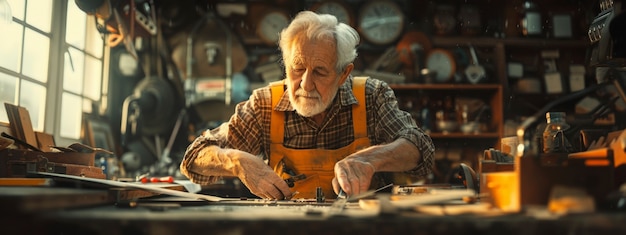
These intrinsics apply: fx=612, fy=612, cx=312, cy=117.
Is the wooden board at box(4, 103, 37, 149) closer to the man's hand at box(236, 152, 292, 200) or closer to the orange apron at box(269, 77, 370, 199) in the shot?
the orange apron at box(269, 77, 370, 199)

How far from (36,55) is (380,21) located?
3.04m

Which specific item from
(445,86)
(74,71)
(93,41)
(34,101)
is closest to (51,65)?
(34,101)

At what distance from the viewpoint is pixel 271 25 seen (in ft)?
18.9

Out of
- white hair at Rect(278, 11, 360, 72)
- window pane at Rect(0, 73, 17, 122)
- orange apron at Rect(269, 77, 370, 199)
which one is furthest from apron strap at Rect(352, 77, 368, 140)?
window pane at Rect(0, 73, 17, 122)

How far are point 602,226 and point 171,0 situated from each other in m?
5.47

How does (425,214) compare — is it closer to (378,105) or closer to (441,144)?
(378,105)

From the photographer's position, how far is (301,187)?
96.1 inches

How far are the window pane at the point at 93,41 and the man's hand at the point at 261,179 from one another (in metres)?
3.26

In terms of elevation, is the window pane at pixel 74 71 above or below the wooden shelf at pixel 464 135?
above

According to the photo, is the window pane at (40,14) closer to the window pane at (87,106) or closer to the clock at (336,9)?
the window pane at (87,106)

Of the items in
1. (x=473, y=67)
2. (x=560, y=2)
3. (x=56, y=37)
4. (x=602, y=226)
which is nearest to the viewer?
(x=602, y=226)

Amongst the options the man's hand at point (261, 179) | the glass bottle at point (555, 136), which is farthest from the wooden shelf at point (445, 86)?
the glass bottle at point (555, 136)

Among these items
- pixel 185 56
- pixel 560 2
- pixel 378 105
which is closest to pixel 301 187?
pixel 378 105

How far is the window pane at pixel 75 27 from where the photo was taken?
4.27 m
